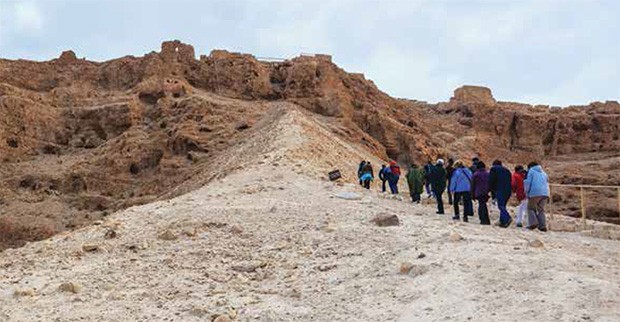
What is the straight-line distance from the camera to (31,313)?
31.3 ft

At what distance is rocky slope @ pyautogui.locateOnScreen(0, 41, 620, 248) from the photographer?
26873mm

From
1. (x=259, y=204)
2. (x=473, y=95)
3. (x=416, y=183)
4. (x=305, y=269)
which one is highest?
(x=473, y=95)

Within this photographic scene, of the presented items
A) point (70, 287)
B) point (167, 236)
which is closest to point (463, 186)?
point (167, 236)

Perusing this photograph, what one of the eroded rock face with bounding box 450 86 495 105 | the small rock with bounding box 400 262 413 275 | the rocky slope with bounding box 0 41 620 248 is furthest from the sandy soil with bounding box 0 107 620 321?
the eroded rock face with bounding box 450 86 495 105

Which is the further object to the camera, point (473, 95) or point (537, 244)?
point (473, 95)

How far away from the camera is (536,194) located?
13.2 meters

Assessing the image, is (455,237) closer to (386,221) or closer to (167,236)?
(386,221)

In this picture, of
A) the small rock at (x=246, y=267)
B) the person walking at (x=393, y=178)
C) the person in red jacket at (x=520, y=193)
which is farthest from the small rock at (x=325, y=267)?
the person walking at (x=393, y=178)

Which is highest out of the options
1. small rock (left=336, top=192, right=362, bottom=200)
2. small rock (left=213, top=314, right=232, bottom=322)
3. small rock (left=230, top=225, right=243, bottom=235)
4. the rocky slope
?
the rocky slope

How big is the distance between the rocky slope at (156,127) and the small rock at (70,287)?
36.5 feet

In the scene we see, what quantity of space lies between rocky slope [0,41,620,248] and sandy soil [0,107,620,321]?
25.3 feet

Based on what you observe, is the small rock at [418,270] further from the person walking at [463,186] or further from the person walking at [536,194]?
the person walking at [463,186]

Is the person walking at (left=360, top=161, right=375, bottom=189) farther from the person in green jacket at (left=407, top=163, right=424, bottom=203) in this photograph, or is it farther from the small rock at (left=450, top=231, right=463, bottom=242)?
the small rock at (left=450, top=231, right=463, bottom=242)

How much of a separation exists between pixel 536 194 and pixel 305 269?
5.10 meters
